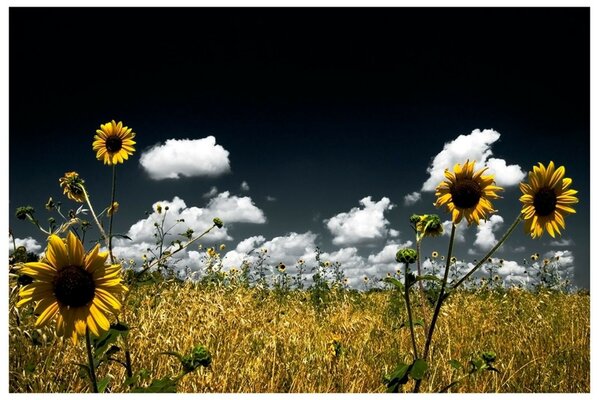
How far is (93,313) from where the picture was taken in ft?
5.50

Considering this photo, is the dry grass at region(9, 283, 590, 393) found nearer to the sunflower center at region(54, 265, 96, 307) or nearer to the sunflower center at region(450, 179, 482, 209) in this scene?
the sunflower center at region(54, 265, 96, 307)

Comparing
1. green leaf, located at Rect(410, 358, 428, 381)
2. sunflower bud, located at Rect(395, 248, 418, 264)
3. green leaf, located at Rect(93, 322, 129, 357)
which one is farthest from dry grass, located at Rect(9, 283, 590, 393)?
sunflower bud, located at Rect(395, 248, 418, 264)

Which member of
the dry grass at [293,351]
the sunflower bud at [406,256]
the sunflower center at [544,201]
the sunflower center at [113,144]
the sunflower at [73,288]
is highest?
the sunflower center at [113,144]

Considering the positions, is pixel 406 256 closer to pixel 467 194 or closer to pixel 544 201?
pixel 467 194

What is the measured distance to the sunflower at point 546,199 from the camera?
2.36m

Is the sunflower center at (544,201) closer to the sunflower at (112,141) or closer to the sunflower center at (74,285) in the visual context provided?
the sunflower center at (74,285)

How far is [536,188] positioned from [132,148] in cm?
313

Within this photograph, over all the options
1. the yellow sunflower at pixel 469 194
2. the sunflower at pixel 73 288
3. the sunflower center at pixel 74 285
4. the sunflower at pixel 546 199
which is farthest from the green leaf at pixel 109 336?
the sunflower at pixel 546 199

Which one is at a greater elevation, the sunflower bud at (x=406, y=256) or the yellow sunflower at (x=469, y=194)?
the yellow sunflower at (x=469, y=194)

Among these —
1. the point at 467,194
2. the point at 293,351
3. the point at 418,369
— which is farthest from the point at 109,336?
the point at 467,194

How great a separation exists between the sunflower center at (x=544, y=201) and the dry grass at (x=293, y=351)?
1.12 m

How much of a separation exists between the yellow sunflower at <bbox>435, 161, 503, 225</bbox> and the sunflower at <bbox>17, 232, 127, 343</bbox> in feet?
5.76

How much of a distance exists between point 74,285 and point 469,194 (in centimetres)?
198

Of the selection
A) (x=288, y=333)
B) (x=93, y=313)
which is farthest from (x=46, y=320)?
(x=288, y=333)
